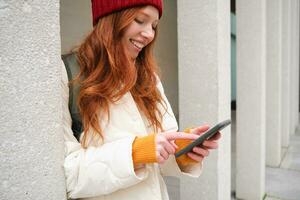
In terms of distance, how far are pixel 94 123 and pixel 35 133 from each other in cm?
34

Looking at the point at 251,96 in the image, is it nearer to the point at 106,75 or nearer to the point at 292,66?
the point at 106,75

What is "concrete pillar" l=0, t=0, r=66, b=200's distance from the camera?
0.83m

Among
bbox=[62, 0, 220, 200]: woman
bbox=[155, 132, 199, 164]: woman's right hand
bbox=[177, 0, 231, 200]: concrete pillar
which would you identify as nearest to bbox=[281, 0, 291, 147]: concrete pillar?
bbox=[177, 0, 231, 200]: concrete pillar

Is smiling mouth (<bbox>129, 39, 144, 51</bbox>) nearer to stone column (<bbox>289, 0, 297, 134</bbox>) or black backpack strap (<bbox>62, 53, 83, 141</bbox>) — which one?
black backpack strap (<bbox>62, 53, 83, 141</bbox>)

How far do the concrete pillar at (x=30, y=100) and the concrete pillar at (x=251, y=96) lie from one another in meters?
3.00

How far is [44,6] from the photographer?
0.93 m

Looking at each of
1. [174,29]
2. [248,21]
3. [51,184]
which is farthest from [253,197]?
[174,29]

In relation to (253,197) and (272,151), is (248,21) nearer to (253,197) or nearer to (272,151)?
(253,197)

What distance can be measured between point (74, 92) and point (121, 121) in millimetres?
220

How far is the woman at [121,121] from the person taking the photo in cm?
114

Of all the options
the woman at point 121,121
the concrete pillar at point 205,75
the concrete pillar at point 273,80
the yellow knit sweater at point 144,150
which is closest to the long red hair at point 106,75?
the woman at point 121,121

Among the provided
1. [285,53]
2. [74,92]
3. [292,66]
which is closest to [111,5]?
[74,92]

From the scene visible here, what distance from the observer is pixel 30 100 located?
897 millimetres

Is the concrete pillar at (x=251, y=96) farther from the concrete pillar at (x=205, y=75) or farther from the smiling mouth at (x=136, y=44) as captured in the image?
the smiling mouth at (x=136, y=44)
